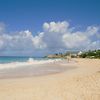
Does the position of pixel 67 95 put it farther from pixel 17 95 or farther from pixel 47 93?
pixel 17 95

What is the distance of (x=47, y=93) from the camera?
8.92 metres

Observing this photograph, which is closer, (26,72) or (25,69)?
(26,72)

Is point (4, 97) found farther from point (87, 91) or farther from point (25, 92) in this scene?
point (87, 91)

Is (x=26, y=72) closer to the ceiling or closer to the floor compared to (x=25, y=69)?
closer to the floor

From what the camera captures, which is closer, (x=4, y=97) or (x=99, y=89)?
(x=4, y=97)

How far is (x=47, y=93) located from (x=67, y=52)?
160514 mm

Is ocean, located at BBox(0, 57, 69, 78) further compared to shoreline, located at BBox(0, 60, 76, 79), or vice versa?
ocean, located at BBox(0, 57, 69, 78)

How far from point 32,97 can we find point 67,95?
1359 millimetres

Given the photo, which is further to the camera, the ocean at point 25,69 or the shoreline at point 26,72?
the ocean at point 25,69

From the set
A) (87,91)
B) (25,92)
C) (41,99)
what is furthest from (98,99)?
(25,92)

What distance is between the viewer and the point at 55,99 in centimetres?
800

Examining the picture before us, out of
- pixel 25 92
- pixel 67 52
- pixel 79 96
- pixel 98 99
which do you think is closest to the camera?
pixel 98 99

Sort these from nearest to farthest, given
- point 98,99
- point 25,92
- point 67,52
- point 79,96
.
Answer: point 98,99
point 79,96
point 25,92
point 67,52

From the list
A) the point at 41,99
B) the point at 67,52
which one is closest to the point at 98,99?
the point at 41,99
